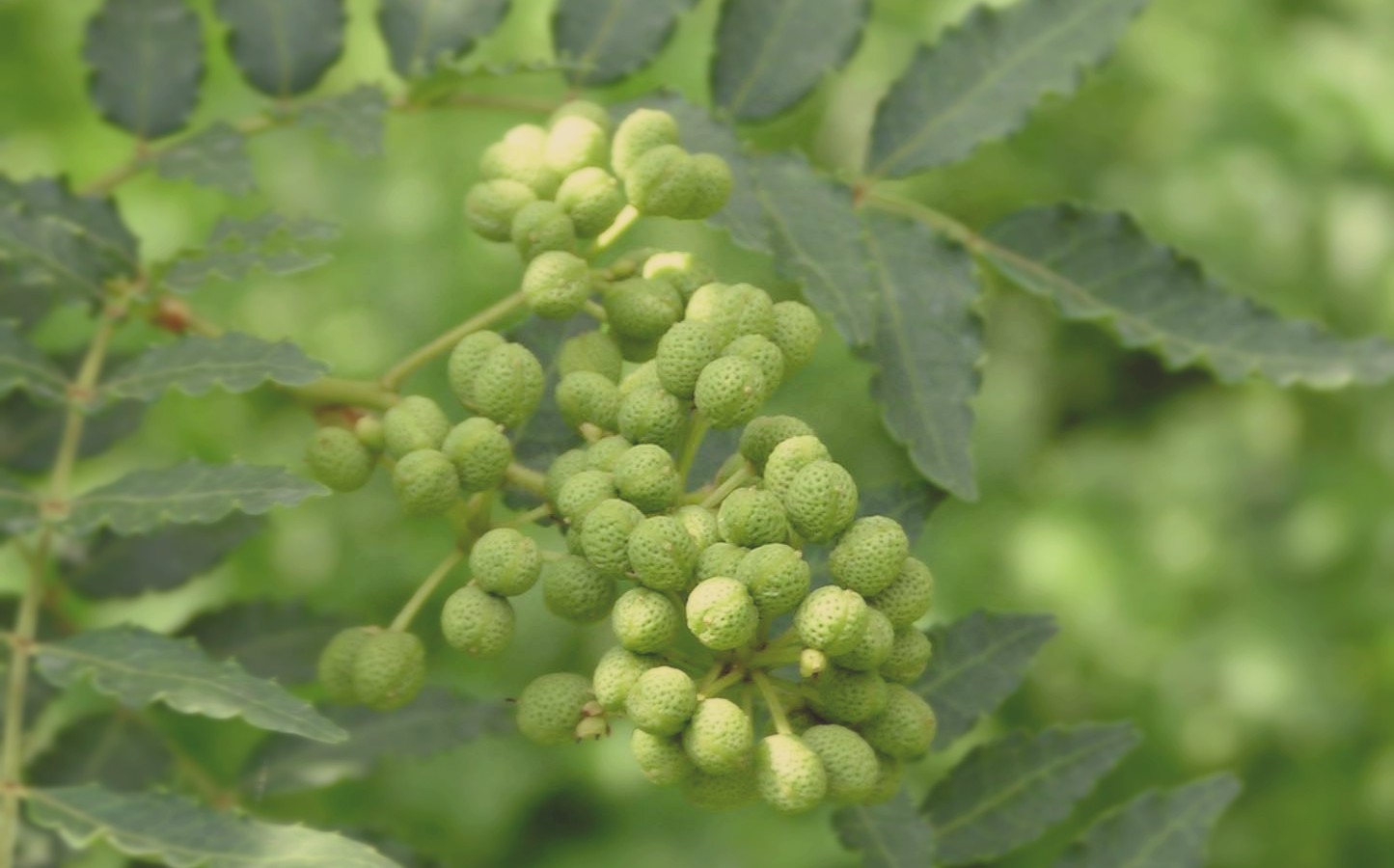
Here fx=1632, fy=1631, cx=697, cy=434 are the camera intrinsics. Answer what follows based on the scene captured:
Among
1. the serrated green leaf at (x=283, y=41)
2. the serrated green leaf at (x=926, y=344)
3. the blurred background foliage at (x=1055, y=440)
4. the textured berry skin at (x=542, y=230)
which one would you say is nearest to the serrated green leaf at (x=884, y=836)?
the serrated green leaf at (x=926, y=344)

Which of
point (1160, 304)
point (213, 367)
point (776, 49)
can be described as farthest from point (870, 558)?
point (776, 49)

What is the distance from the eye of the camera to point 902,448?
187cm

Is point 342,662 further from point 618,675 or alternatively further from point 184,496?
point 618,675

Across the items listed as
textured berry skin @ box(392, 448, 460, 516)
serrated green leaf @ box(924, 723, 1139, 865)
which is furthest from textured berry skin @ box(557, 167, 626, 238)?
serrated green leaf @ box(924, 723, 1139, 865)

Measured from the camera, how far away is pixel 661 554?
1.31 m

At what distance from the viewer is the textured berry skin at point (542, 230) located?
1.64 meters

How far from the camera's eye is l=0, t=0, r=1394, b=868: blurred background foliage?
11.5ft

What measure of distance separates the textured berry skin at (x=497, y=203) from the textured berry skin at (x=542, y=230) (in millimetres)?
42

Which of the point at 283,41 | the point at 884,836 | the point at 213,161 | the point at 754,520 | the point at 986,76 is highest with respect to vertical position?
the point at 986,76

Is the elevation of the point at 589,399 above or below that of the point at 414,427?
above

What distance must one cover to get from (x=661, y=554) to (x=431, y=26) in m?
1.13

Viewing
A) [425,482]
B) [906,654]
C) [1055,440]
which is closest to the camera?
[906,654]

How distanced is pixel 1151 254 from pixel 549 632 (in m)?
1.84

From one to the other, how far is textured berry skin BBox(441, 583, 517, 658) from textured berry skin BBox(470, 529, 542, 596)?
0.05 ft
